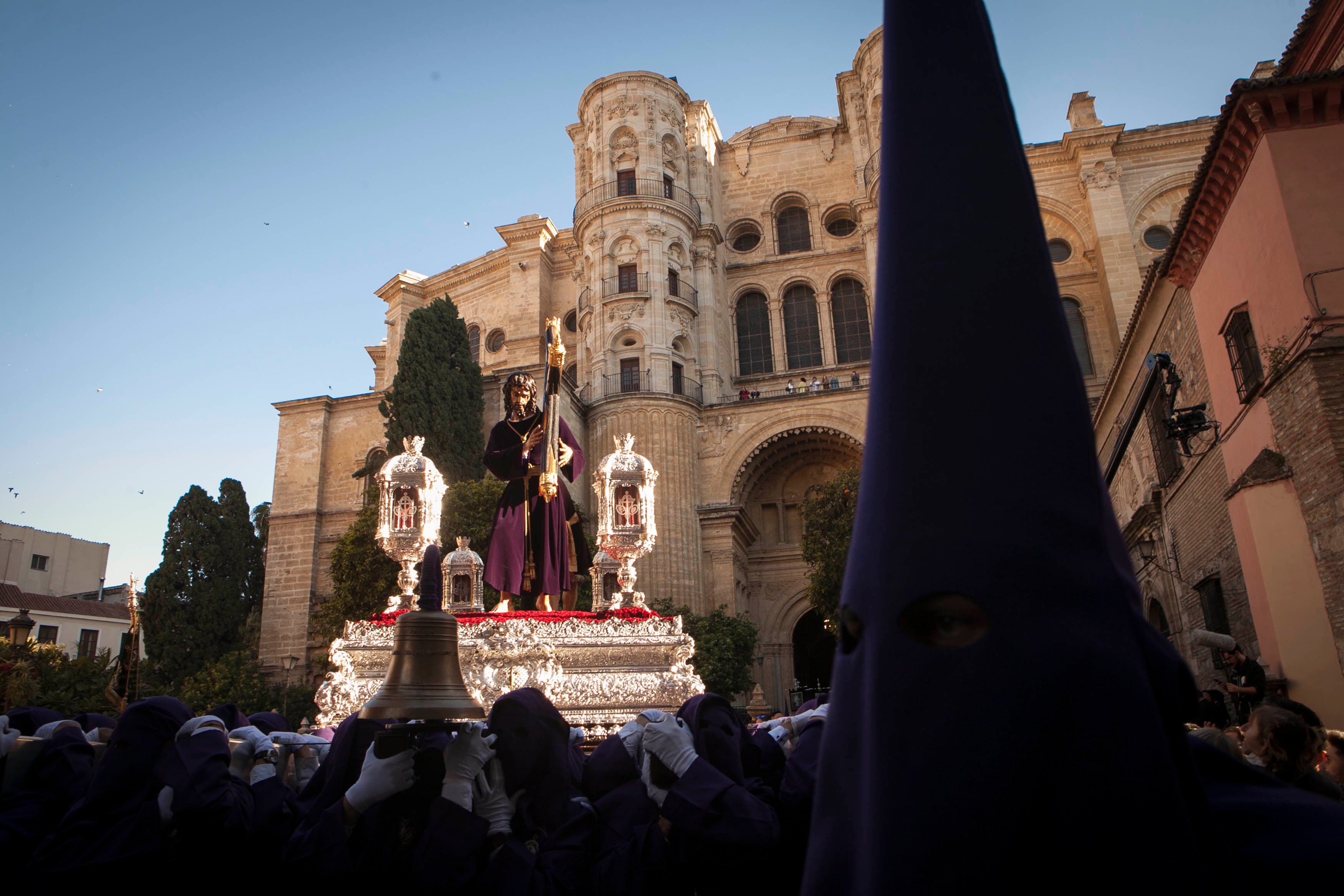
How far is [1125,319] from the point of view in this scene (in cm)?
2550

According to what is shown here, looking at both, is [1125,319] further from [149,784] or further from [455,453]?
[149,784]

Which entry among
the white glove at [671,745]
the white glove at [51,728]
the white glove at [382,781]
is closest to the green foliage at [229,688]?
the white glove at [51,728]

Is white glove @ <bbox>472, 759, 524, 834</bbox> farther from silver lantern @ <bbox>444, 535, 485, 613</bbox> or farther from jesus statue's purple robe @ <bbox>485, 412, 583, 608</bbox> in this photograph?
silver lantern @ <bbox>444, 535, 485, 613</bbox>

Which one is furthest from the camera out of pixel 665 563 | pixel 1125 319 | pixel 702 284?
pixel 702 284

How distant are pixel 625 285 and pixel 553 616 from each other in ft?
72.0

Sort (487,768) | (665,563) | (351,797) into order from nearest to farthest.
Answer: (351,797), (487,768), (665,563)

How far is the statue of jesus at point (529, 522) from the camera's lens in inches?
254

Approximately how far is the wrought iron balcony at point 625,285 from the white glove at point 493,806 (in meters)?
24.1

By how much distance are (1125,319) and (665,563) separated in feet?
51.6

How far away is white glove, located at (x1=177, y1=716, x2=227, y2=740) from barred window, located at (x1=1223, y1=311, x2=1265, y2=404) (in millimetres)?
10513

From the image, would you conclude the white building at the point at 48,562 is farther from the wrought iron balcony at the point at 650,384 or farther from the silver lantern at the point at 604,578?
the silver lantern at the point at 604,578

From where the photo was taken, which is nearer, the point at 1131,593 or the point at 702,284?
the point at 1131,593

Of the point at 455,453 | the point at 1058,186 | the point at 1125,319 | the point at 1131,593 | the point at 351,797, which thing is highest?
the point at 1058,186

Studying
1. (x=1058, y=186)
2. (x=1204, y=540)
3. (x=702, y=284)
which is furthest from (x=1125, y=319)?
(x=1204, y=540)
